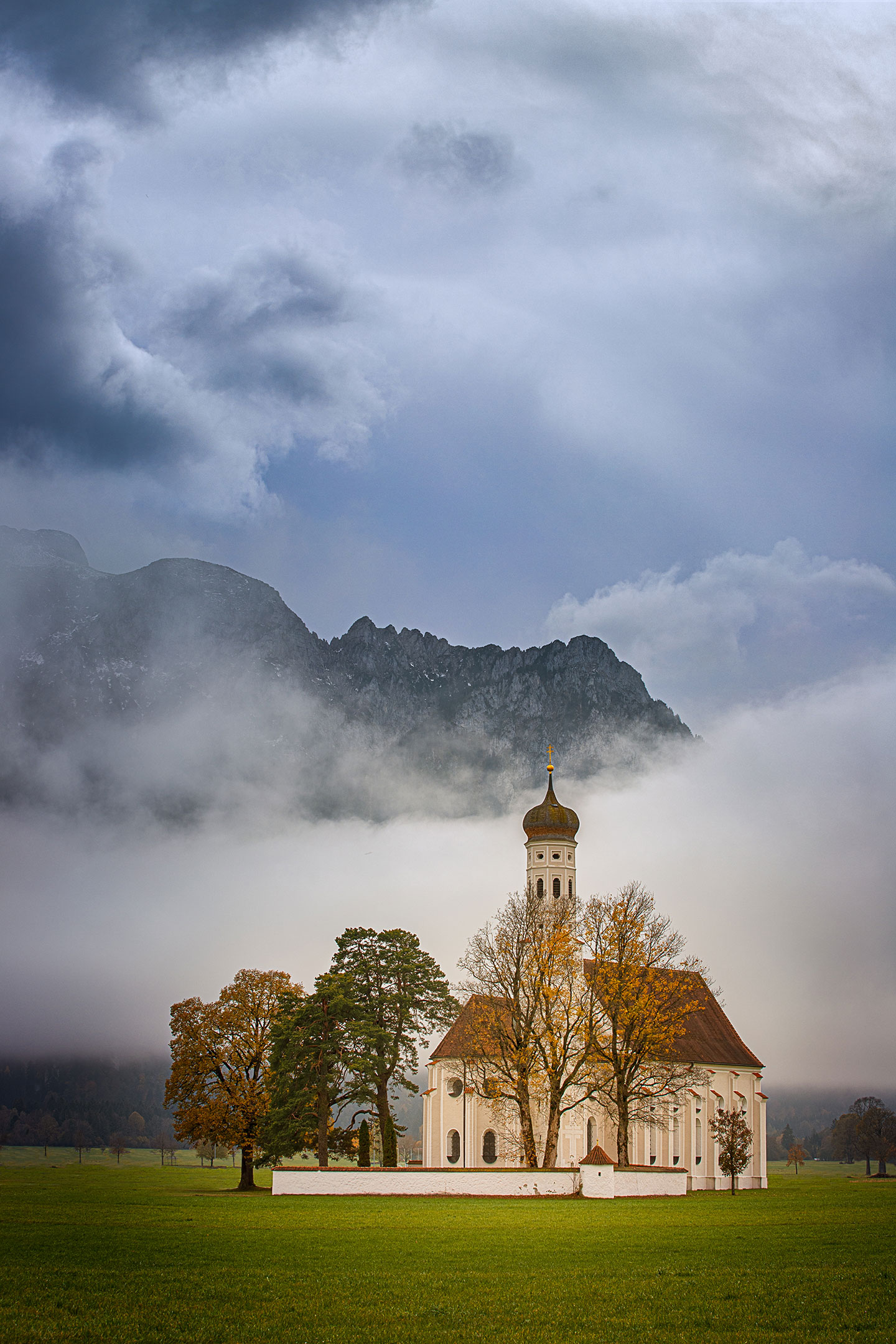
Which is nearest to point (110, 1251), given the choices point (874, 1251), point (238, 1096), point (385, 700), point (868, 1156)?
point (874, 1251)

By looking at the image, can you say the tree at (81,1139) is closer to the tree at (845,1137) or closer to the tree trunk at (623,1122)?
the tree trunk at (623,1122)

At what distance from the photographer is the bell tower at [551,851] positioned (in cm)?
7931

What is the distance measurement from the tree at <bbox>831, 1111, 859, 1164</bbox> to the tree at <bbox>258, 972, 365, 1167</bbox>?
71.1 meters

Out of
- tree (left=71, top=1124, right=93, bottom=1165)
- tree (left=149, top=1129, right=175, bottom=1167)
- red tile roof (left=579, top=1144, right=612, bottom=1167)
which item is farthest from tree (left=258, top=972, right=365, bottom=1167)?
tree (left=149, top=1129, right=175, bottom=1167)

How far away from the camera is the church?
6906cm

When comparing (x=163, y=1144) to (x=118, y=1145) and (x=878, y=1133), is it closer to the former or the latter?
(x=118, y=1145)

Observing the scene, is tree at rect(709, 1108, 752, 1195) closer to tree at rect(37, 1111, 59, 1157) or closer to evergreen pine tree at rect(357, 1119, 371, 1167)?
evergreen pine tree at rect(357, 1119, 371, 1167)

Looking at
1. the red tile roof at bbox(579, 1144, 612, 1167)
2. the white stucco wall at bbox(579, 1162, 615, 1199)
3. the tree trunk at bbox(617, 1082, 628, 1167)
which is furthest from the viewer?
the tree trunk at bbox(617, 1082, 628, 1167)

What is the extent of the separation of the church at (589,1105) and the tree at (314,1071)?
1198 cm

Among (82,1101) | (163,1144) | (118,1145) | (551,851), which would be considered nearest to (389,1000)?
(551,851)

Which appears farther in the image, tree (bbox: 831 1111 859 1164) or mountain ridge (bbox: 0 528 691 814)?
mountain ridge (bbox: 0 528 691 814)

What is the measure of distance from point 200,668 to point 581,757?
51.7 meters

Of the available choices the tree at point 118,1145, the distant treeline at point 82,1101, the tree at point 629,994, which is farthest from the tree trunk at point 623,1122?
the distant treeline at point 82,1101

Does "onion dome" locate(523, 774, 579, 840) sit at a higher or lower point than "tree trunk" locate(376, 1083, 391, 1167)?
higher
